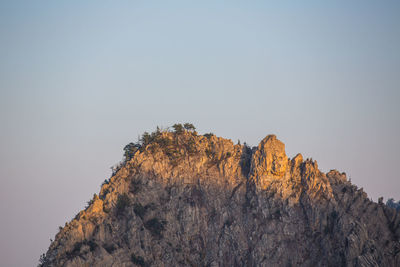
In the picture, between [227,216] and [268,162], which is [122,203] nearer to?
→ [227,216]

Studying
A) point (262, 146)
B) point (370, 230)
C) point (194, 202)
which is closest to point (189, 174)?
point (194, 202)

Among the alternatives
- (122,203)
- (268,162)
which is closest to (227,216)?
(268,162)

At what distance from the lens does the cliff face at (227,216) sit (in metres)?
161

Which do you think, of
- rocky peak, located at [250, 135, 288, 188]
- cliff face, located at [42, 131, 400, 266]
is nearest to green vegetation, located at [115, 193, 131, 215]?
cliff face, located at [42, 131, 400, 266]

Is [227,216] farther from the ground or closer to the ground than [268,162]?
closer to the ground

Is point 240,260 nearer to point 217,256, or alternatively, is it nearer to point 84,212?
point 217,256

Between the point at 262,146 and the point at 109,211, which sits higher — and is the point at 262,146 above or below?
above

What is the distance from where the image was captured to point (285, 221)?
558 feet

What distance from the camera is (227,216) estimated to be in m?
173

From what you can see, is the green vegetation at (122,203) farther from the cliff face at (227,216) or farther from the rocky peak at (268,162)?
the rocky peak at (268,162)

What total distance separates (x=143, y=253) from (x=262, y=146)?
3880cm

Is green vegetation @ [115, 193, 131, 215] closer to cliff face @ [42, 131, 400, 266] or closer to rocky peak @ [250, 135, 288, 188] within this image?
cliff face @ [42, 131, 400, 266]

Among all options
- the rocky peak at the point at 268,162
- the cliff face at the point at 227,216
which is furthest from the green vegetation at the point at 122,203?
the rocky peak at the point at 268,162

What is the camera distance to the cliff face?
16138cm
